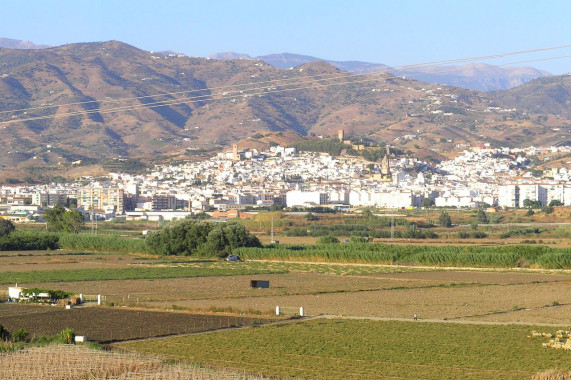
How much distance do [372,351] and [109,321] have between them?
277 inches

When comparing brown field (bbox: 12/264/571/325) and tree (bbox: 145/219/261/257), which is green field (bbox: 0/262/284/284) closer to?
brown field (bbox: 12/264/571/325)

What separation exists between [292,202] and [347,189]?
516 inches

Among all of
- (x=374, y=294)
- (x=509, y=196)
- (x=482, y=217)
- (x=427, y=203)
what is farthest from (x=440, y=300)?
(x=509, y=196)

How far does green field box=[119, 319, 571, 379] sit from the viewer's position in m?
18.3

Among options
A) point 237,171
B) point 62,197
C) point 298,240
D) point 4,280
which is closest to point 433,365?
point 4,280

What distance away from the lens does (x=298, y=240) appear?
67312 millimetres

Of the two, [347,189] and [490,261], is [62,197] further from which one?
[490,261]

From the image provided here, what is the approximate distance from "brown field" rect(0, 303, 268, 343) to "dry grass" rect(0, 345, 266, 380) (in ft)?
10.5

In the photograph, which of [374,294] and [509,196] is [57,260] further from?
[509,196]

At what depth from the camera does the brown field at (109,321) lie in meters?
22.3

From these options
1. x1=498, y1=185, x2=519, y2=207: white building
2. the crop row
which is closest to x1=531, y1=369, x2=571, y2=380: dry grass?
the crop row

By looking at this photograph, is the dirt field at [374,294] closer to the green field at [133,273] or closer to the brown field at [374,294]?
the brown field at [374,294]

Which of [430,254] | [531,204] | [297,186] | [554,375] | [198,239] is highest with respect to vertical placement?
[297,186]

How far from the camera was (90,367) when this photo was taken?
16.8m
